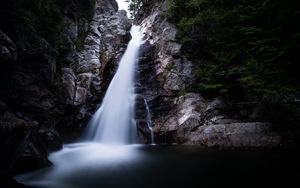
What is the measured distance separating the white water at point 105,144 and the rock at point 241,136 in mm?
3101

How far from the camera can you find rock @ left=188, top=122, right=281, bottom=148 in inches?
419

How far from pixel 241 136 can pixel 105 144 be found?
5581 millimetres

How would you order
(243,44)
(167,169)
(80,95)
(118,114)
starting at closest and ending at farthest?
(167,169), (80,95), (118,114), (243,44)

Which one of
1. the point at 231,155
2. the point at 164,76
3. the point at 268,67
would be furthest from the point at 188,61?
the point at 231,155

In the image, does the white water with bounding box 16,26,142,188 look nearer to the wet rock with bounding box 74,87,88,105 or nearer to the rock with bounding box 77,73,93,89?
the wet rock with bounding box 74,87,88,105

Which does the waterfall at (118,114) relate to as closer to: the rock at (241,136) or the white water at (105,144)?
the white water at (105,144)

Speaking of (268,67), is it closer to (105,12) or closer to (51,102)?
(51,102)

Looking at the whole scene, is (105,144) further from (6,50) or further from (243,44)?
(243,44)

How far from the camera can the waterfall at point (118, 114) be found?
12.9 meters

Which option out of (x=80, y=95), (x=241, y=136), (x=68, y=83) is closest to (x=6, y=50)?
(x=68, y=83)

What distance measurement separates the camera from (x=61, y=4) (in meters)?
16.3

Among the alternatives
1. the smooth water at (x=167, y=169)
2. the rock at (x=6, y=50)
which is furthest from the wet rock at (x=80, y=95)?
the rock at (x=6, y=50)

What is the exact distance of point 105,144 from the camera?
1244cm

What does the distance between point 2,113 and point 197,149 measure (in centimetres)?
676
